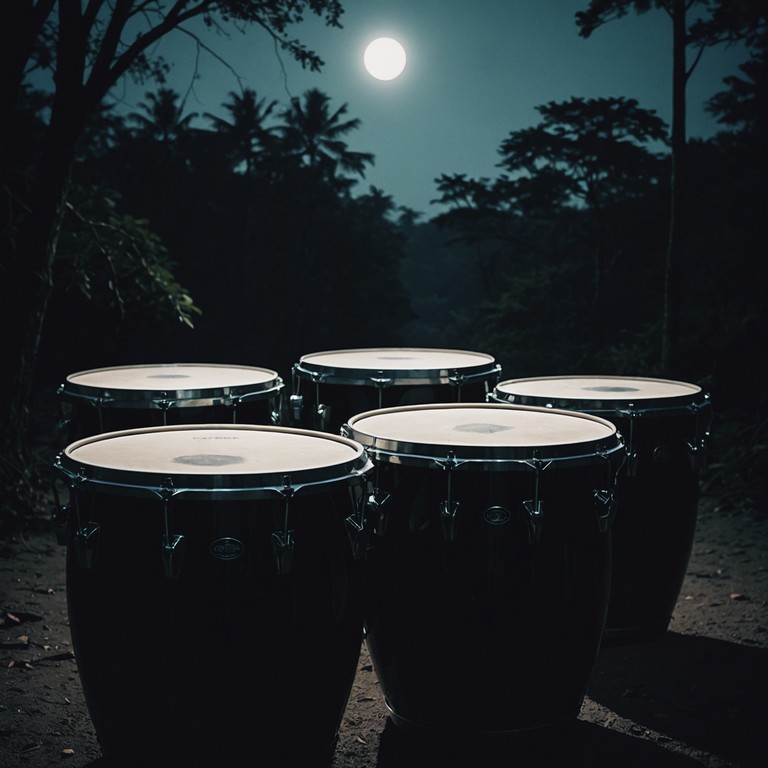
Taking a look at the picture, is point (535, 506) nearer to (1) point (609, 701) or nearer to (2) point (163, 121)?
(1) point (609, 701)

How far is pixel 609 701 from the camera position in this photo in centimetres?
407

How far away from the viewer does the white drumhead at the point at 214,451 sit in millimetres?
2881

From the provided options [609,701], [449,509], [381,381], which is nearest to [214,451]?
[449,509]

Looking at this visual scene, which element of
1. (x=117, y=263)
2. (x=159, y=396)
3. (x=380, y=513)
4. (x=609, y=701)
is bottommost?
(x=609, y=701)

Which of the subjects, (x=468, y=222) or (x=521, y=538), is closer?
(x=521, y=538)

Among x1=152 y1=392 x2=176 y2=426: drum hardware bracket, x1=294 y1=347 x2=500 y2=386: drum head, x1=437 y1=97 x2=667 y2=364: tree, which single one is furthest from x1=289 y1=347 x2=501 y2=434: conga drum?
x1=437 y1=97 x2=667 y2=364: tree

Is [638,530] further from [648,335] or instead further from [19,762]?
[648,335]

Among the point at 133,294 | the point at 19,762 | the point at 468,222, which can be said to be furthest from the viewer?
the point at 468,222

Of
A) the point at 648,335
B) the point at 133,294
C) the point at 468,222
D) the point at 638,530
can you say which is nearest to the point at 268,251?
the point at 468,222

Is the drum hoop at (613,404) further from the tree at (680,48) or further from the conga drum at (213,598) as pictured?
the tree at (680,48)

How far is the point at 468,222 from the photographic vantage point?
27047mm

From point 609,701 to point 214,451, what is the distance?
2.21m

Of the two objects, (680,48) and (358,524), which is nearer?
(358,524)

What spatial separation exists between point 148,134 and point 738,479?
27692mm
